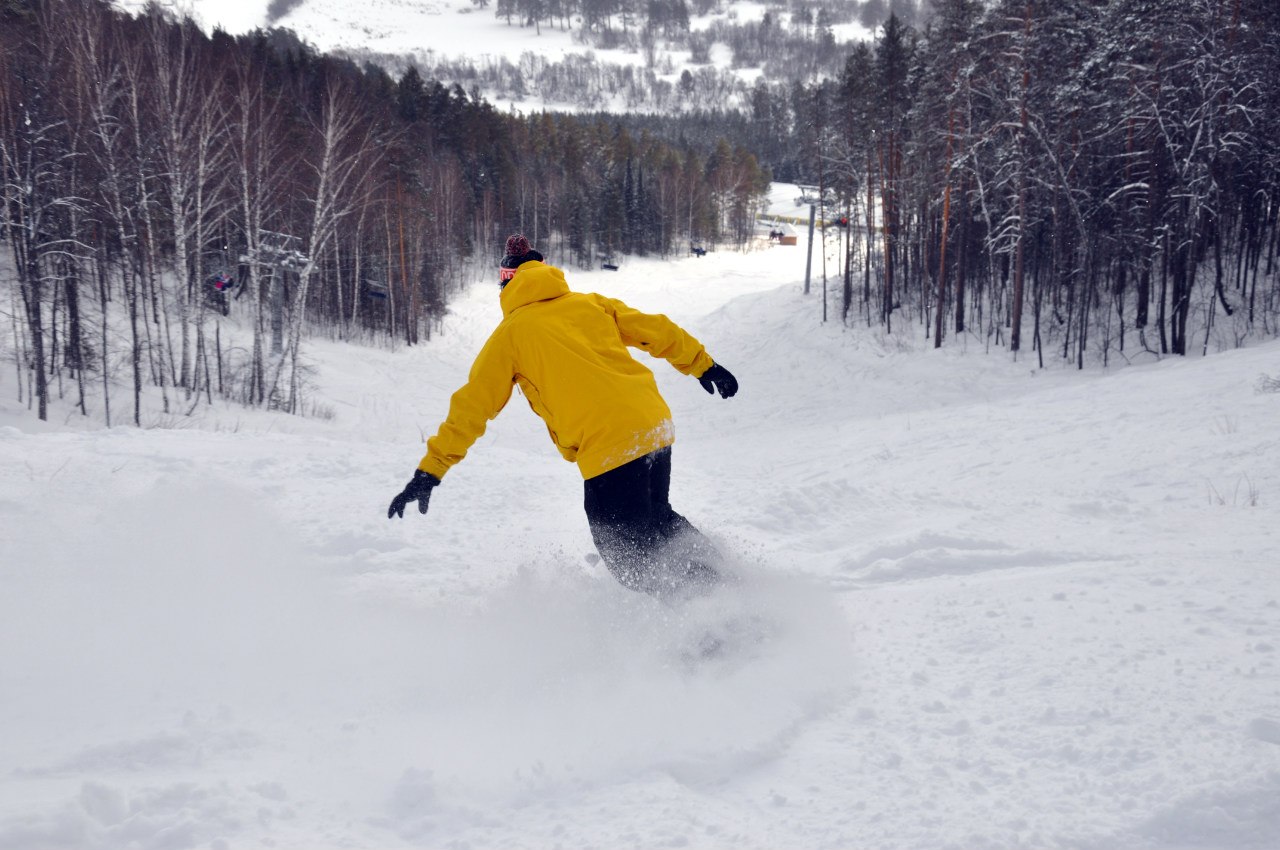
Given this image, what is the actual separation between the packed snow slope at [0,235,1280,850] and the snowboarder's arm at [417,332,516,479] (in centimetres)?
90

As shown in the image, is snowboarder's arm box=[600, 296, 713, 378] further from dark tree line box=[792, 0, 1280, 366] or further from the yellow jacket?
dark tree line box=[792, 0, 1280, 366]

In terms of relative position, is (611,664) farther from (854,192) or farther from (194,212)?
(854,192)

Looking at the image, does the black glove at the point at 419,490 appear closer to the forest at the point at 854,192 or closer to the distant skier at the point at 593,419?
the distant skier at the point at 593,419

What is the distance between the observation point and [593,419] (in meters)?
3.28

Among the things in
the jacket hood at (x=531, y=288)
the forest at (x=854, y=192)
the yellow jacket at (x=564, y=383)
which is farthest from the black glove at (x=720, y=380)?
the forest at (x=854, y=192)

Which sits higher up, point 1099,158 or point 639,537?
point 1099,158

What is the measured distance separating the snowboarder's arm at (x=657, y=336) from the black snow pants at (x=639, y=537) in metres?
0.64

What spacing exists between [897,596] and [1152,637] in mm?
1099

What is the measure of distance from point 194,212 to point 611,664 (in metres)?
20.2

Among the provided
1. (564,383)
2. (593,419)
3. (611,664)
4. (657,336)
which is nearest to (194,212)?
(657,336)

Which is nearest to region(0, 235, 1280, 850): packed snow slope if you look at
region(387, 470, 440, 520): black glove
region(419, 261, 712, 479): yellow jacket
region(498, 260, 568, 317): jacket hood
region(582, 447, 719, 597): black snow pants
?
region(582, 447, 719, 597): black snow pants

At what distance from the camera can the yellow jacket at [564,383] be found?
10.8ft

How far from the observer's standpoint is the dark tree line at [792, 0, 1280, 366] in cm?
1684

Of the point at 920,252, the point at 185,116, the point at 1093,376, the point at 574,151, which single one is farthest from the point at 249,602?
the point at 574,151
